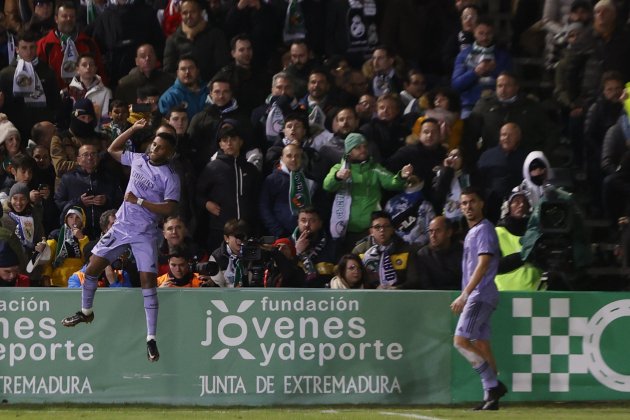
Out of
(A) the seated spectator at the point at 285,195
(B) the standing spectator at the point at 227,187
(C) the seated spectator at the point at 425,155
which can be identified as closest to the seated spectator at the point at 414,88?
(C) the seated spectator at the point at 425,155

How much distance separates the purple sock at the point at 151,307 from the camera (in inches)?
594

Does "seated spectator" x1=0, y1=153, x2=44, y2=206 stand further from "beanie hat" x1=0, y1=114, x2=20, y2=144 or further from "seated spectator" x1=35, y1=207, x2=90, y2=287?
"seated spectator" x1=35, y1=207, x2=90, y2=287

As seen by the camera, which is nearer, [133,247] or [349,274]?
[133,247]

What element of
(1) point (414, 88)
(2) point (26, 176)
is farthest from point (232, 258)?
(1) point (414, 88)

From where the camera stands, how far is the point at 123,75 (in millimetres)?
19156

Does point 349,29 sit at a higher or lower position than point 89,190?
higher

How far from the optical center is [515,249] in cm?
1570

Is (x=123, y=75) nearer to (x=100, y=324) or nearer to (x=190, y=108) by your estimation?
(x=190, y=108)

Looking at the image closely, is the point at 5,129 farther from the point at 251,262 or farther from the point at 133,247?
the point at 251,262

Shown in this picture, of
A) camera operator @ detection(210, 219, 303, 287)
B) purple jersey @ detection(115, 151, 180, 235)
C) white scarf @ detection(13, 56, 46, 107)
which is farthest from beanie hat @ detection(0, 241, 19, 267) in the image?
white scarf @ detection(13, 56, 46, 107)

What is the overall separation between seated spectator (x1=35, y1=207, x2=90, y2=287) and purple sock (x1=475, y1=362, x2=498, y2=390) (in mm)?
4161

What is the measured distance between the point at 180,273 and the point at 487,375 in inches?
122

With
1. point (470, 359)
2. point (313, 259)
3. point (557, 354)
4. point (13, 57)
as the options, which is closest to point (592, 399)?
point (557, 354)

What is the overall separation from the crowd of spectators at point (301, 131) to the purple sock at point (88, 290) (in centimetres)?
70
